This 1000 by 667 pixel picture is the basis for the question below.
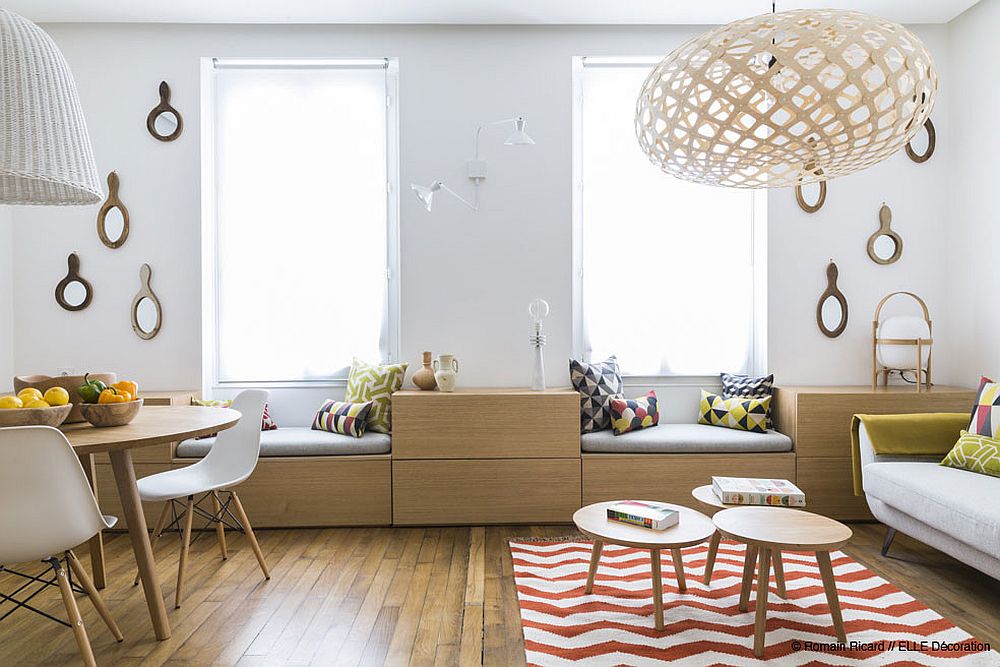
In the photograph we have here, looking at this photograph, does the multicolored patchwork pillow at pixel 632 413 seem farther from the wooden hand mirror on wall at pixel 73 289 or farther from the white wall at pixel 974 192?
the wooden hand mirror on wall at pixel 73 289

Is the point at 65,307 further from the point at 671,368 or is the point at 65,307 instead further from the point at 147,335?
the point at 671,368

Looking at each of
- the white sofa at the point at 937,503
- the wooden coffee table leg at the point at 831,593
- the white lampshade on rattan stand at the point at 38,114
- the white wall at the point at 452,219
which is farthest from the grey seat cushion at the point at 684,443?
the white lampshade on rattan stand at the point at 38,114

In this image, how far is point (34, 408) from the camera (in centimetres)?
220

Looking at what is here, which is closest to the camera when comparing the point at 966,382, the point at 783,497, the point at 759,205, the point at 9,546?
the point at 9,546

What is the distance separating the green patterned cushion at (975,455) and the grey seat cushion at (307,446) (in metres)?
2.64

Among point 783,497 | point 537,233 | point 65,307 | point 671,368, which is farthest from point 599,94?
point 65,307

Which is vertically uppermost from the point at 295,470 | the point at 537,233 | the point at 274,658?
the point at 537,233

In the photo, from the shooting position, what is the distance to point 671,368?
431 cm

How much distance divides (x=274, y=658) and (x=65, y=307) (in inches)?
110

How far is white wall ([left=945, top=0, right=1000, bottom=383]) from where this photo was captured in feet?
12.3

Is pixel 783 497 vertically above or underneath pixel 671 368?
underneath

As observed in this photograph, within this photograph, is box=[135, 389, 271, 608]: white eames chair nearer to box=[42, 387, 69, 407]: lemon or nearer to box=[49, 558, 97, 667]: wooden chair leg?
box=[42, 387, 69, 407]: lemon

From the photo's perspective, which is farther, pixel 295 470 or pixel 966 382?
pixel 966 382

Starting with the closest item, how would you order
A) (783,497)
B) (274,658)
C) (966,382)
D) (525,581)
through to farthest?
(274,658), (783,497), (525,581), (966,382)
